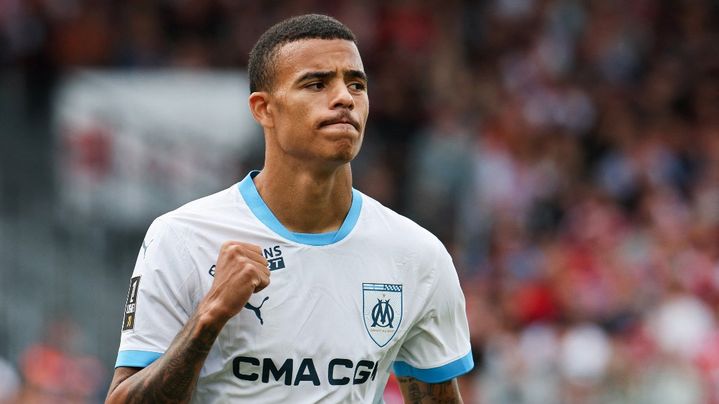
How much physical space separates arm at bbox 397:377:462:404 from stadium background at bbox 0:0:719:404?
5.30 m

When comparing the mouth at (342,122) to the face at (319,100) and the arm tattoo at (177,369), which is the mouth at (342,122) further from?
the arm tattoo at (177,369)

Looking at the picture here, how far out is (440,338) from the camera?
4738mm

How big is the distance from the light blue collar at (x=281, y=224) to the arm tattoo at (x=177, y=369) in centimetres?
51

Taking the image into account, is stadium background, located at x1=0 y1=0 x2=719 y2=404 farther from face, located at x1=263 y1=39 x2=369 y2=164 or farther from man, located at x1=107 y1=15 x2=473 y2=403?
face, located at x1=263 y1=39 x2=369 y2=164

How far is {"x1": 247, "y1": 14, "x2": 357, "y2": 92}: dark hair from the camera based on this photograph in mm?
4441

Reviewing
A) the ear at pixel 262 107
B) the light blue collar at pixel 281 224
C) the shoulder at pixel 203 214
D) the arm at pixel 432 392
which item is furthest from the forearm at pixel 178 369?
the arm at pixel 432 392

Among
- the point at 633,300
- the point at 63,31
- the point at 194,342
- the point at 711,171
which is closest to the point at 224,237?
the point at 194,342

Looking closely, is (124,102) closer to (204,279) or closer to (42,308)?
(42,308)

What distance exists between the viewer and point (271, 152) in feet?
15.1

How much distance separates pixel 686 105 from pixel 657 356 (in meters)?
3.61

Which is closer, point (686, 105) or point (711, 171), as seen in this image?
point (711, 171)

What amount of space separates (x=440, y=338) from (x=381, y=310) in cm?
30

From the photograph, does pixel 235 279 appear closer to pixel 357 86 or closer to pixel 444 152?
pixel 357 86

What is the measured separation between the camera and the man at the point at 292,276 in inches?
164
